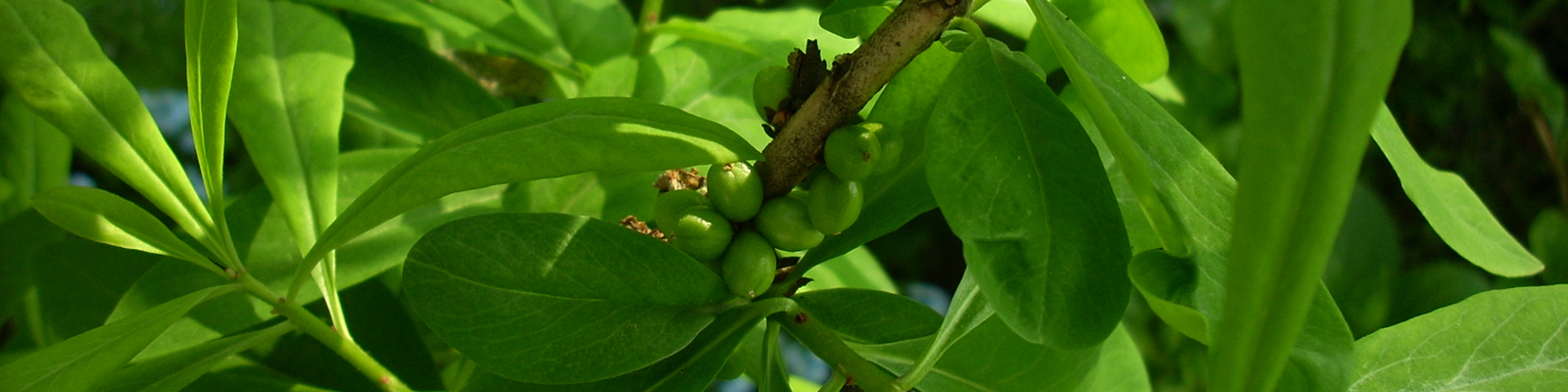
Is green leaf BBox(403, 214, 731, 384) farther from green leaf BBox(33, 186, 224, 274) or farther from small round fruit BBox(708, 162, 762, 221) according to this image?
green leaf BBox(33, 186, 224, 274)

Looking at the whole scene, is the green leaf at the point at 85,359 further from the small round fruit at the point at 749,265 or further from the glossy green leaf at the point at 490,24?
the glossy green leaf at the point at 490,24

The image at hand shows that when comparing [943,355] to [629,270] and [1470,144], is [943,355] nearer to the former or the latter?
[629,270]

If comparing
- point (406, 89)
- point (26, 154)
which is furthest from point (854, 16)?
point (26, 154)

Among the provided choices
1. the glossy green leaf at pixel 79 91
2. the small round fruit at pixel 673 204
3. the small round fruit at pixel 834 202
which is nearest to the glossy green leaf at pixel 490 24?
the glossy green leaf at pixel 79 91

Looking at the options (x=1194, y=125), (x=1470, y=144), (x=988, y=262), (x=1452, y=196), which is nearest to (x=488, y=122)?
(x=988, y=262)

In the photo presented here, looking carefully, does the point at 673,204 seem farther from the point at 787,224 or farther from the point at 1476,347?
the point at 1476,347

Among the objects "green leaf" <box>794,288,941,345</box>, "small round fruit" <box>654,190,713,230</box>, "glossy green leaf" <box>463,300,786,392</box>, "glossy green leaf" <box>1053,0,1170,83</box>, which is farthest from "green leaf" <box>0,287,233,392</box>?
"glossy green leaf" <box>1053,0,1170,83</box>
